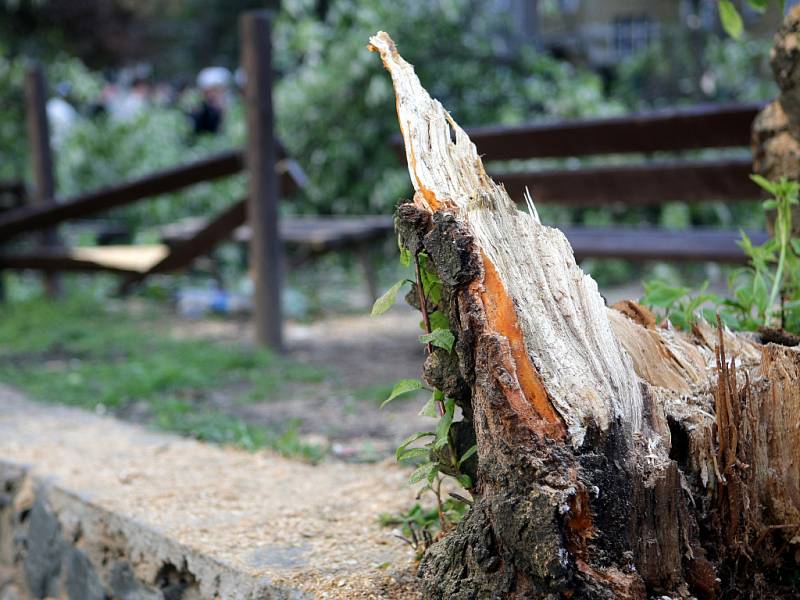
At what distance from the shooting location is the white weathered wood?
162 centimetres

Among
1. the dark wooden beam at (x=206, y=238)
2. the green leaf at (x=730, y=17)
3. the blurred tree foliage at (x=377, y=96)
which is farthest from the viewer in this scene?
the blurred tree foliage at (x=377, y=96)

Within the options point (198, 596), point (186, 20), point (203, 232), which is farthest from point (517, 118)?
point (186, 20)

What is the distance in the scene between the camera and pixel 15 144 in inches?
400

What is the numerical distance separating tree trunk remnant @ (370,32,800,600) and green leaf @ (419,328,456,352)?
2 cm

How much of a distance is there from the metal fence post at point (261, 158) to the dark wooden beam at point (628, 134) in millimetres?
908

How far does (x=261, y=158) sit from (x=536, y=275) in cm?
392

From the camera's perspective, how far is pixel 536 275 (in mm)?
1732

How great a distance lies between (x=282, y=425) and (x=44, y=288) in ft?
15.9

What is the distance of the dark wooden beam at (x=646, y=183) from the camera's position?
4.38 m

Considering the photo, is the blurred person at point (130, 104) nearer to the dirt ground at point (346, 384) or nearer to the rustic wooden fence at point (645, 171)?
the dirt ground at point (346, 384)

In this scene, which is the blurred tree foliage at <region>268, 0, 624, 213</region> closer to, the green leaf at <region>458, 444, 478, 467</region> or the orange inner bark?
the green leaf at <region>458, 444, 478, 467</region>

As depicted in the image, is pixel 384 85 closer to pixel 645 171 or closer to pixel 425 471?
pixel 645 171

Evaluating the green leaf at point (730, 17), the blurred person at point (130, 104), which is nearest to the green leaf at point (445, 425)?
the green leaf at point (730, 17)

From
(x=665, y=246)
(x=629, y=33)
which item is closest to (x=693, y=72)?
(x=665, y=246)
